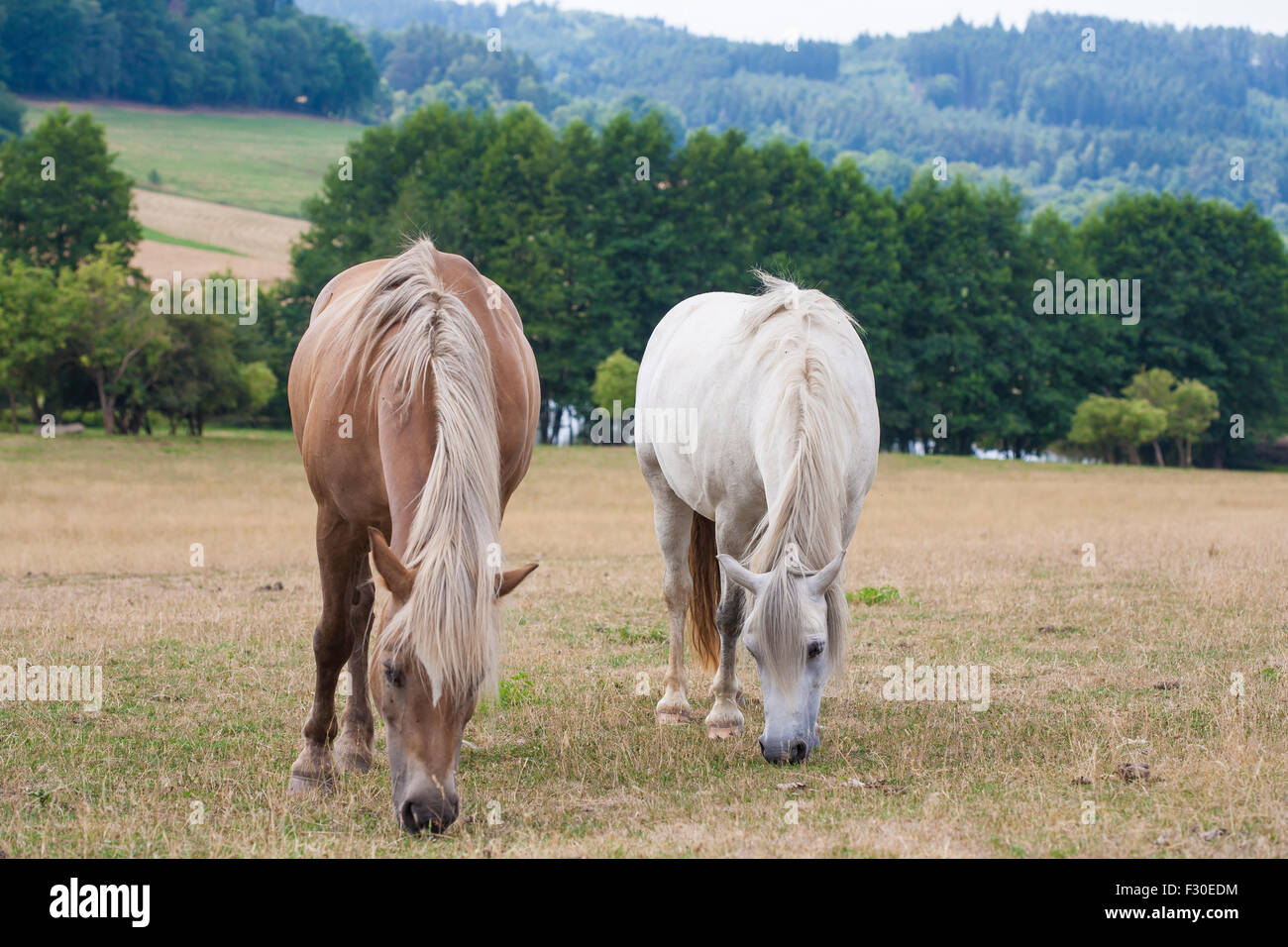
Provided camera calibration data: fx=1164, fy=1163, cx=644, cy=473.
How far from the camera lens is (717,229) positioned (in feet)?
182

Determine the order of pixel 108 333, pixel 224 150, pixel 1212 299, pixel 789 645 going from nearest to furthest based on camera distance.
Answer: pixel 789 645 < pixel 108 333 < pixel 1212 299 < pixel 224 150

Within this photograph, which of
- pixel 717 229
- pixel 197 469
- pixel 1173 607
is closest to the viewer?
pixel 1173 607

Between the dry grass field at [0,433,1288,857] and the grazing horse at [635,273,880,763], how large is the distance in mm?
382

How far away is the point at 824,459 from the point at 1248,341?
2492 inches

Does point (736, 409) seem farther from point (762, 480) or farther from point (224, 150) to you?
point (224, 150)

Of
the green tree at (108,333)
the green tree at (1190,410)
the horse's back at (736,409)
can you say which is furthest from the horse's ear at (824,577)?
the green tree at (1190,410)

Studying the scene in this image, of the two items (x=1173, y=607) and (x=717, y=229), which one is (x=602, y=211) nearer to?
(x=717, y=229)

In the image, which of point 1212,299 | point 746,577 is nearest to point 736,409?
point 746,577

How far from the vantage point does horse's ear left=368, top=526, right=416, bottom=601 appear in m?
4.21

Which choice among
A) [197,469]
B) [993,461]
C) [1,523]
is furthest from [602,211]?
[1,523]

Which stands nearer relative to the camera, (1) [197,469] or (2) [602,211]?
(1) [197,469]

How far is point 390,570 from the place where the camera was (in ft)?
13.9

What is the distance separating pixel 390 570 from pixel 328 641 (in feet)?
5.63

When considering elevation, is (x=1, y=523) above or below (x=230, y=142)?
below
